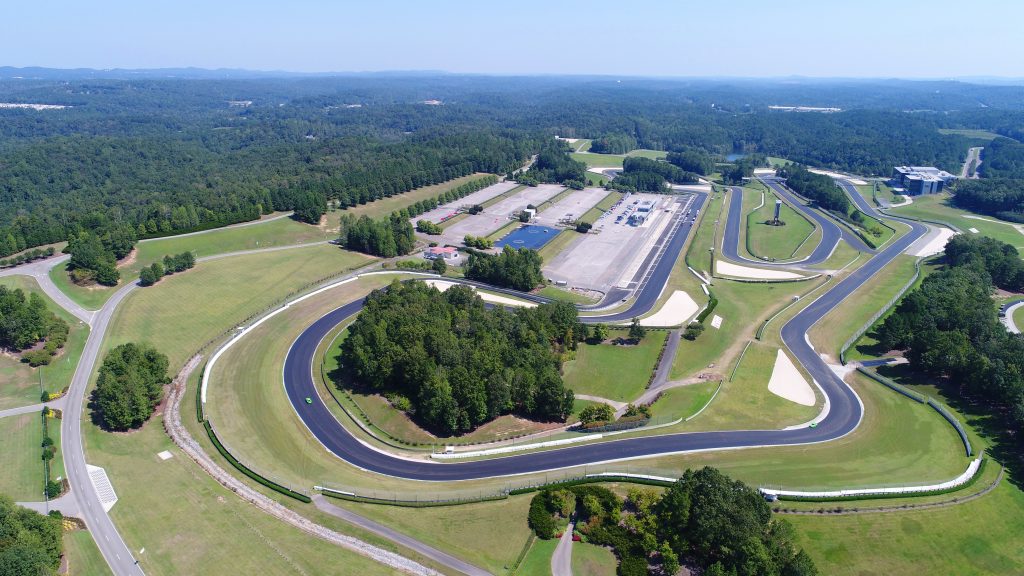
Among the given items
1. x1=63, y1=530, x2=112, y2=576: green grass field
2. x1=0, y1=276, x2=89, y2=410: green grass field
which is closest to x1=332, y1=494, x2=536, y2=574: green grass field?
x1=63, y1=530, x2=112, y2=576: green grass field

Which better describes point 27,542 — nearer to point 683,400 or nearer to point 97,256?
point 683,400

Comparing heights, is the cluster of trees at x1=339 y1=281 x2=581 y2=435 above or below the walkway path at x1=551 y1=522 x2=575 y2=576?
above

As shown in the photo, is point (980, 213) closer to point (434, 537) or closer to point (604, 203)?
point (604, 203)

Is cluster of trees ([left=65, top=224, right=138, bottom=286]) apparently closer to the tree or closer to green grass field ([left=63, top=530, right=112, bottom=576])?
green grass field ([left=63, top=530, right=112, bottom=576])

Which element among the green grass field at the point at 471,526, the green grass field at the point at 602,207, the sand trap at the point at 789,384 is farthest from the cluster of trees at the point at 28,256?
the sand trap at the point at 789,384

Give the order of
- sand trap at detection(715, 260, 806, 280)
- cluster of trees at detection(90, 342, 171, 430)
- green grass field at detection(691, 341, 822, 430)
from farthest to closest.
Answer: sand trap at detection(715, 260, 806, 280) → green grass field at detection(691, 341, 822, 430) → cluster of trees at detection(90, 342, 171, 430)

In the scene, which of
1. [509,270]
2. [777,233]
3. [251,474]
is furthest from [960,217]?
[251,474]
